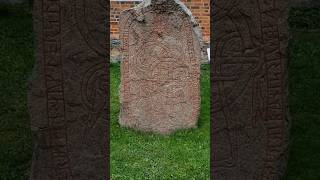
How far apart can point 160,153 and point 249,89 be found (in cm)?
249

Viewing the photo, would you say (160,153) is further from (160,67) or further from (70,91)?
(70,91)

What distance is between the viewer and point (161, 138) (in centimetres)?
759

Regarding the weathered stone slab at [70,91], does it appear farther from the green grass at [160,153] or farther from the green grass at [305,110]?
the green grass at [160,153]

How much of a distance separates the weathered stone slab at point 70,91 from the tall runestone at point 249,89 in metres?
0.67

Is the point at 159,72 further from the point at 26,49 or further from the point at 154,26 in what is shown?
the point at 26,49

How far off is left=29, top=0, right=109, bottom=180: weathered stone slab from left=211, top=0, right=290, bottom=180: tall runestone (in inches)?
26.4

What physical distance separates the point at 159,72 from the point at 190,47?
1.29ft

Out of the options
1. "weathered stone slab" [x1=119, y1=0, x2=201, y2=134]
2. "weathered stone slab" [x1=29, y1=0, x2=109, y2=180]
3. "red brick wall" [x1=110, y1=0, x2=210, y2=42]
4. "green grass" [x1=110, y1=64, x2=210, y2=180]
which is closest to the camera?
"weathered stone slab" [x1=29, y1=0, x2=109, y2=180]

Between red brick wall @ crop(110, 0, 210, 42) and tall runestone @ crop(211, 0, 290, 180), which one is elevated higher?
red brick wall @ crop(110, 0, 210, 42)

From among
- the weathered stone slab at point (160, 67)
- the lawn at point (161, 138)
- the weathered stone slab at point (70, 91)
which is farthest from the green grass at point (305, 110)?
the weathered stone slab at point (70, 91)

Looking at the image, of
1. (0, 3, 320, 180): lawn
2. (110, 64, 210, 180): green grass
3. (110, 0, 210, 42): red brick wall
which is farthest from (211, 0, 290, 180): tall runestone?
(110, 0, 210, 42): red brick wall

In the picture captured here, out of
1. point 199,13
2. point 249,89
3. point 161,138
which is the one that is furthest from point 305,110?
point 199,13

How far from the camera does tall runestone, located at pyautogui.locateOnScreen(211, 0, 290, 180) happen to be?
455 centimetres

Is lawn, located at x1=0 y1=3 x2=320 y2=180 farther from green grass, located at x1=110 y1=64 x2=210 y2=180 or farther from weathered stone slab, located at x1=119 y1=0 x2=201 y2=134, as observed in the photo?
weathered stone slab, located at x1=119 y1=0 x2=201 y2=134
